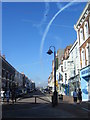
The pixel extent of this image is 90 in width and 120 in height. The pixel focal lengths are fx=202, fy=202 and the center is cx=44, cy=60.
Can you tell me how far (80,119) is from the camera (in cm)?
1162

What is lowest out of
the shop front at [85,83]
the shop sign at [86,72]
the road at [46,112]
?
the road at [46,112]

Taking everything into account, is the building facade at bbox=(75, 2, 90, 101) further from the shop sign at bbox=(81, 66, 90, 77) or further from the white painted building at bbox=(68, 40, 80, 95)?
the white painted building at bbox=(68, 40, 80, 95)

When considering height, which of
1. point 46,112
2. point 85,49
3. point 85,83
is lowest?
point 46,112

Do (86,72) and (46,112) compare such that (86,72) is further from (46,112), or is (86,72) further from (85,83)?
(46,112)

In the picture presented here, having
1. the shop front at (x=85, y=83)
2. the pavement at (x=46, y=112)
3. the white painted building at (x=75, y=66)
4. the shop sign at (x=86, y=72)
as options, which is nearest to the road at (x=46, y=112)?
the pavement at (x=46, y=112)

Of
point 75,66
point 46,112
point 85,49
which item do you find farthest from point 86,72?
point 46,112

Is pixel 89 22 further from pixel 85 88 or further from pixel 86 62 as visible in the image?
pixel 85 88

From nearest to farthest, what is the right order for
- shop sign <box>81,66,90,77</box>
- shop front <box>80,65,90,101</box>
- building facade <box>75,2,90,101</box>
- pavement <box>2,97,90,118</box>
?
pavement <box>2,97,90,118</box>
shop sign <box>81,66,90,77</box>
building facade <box>75,2,90,101</box>
shop front <box>80,65,90,101</box>

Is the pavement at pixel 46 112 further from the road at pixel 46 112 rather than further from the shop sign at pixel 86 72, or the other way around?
the shop sign at pixel 86 72

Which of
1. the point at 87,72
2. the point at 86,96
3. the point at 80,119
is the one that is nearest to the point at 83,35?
the point at 87,72

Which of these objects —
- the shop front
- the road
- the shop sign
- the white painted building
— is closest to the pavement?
the road

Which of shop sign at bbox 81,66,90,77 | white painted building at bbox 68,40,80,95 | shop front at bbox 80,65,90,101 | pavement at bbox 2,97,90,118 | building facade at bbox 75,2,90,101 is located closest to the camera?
pavement at bbox 2,97,90,118

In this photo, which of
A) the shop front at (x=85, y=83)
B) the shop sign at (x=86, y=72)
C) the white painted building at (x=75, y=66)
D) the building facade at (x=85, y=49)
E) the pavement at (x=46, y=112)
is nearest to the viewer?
the pavement at (x=46, y=112)

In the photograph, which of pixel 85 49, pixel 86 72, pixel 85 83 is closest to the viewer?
pixel 86 72
